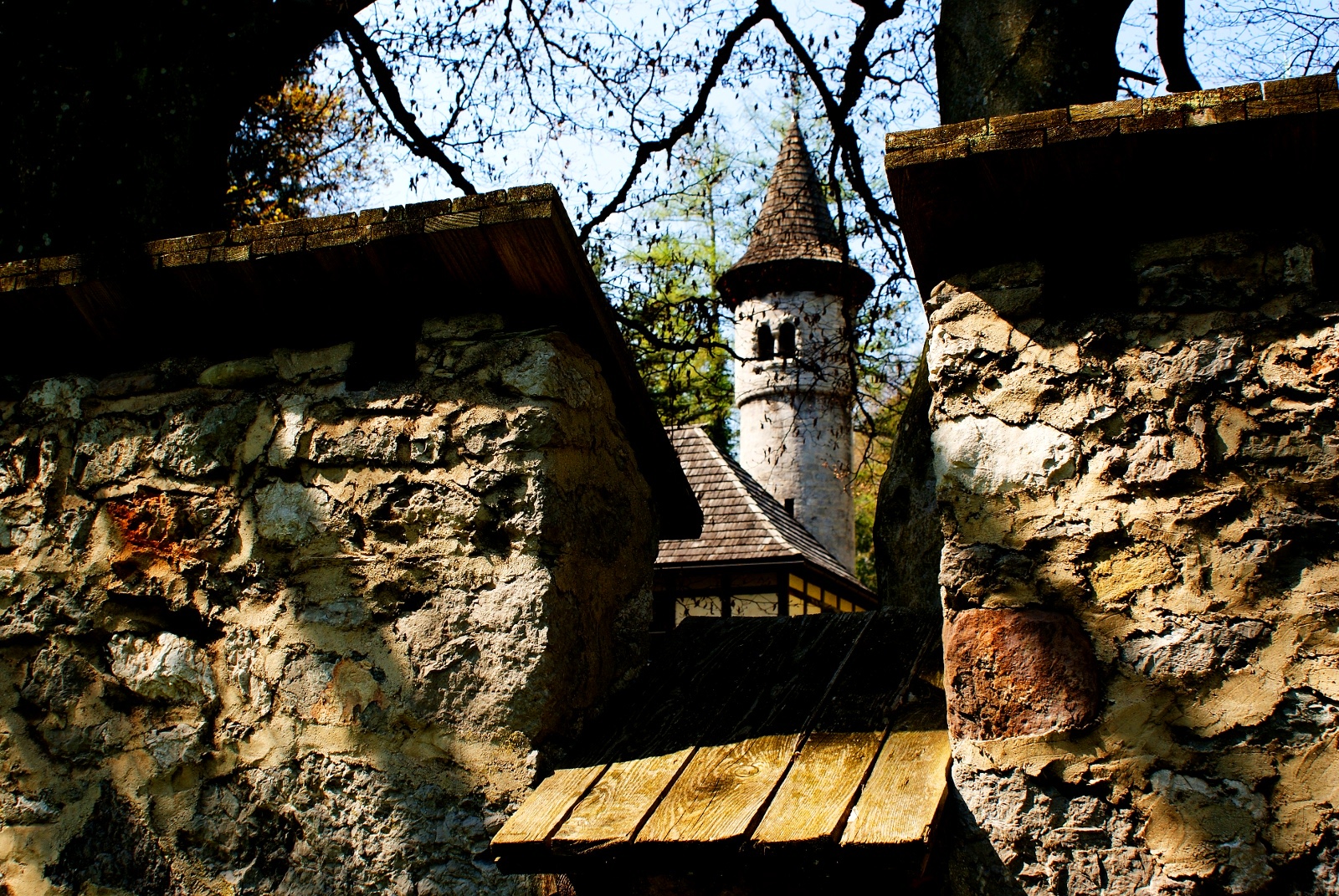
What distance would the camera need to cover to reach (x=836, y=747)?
2238mm

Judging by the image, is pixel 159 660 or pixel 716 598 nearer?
pixel 159 660

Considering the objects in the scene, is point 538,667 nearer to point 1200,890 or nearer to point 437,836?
point 437,836

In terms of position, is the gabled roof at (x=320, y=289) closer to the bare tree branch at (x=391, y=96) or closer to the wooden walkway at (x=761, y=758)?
the wooden walkway at (x=761, y=758)

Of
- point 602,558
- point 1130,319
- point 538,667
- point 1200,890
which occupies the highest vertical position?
point 1130,319

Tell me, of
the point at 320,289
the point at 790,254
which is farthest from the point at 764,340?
the point at 320,289

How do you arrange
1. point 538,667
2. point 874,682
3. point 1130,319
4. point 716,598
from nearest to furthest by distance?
point 1130,319 < point 538,667 < point 874,682 < point 716,598

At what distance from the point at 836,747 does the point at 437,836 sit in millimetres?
900

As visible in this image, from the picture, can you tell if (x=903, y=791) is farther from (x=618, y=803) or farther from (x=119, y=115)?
(x=119, y=115)

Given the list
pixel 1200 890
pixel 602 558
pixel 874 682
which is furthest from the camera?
pixel 602 558

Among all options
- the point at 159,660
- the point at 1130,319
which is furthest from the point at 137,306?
the point at 1130,319

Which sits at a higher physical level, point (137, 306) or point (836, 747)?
point (137, 306)

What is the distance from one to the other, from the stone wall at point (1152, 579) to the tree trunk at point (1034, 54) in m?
2.21

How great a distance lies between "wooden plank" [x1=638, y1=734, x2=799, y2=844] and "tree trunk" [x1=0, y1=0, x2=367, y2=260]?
2.86 m

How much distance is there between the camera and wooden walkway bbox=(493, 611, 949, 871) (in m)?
2.00
